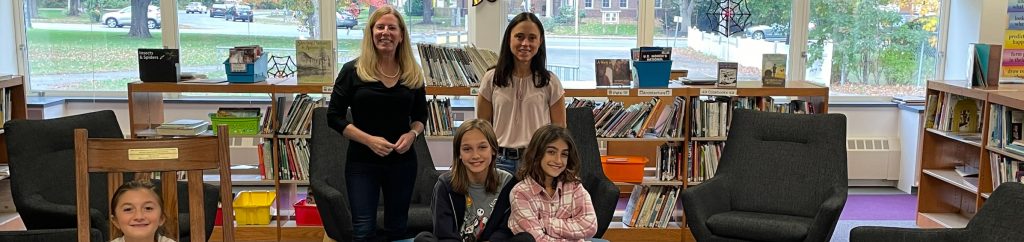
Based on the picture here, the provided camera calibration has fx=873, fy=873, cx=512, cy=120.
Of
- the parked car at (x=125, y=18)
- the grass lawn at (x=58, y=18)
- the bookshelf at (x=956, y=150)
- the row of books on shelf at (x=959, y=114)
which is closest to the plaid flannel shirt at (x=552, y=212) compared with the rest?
the bookshelf at (x=956, y=150)

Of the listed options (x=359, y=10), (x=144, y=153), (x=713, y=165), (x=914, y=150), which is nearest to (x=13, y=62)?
(x=359, y=10)

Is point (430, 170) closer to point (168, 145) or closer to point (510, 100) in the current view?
point (510, 100)

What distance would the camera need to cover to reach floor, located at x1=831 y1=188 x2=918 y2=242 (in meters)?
5.09

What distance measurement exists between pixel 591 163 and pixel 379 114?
46.8 inches

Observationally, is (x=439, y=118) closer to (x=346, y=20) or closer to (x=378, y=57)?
(x=378, y=57)

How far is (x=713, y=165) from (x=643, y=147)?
119cm

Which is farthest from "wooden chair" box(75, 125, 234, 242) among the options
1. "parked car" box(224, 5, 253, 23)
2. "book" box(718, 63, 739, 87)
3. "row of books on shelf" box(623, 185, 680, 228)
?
"parked car" box(224, 5, 253, 23)

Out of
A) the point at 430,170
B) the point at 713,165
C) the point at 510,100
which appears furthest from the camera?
the point at 713,165

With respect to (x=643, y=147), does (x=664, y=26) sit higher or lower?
higher

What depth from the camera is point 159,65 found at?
4.29 m

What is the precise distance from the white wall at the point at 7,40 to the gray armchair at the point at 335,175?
3.26 m

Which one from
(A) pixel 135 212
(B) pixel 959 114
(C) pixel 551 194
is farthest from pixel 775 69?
(A) pixel 135 212

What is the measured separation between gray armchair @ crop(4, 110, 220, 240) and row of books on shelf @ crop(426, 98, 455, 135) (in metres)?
Answer: 1.14

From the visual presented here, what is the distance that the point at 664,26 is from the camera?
6.32m
